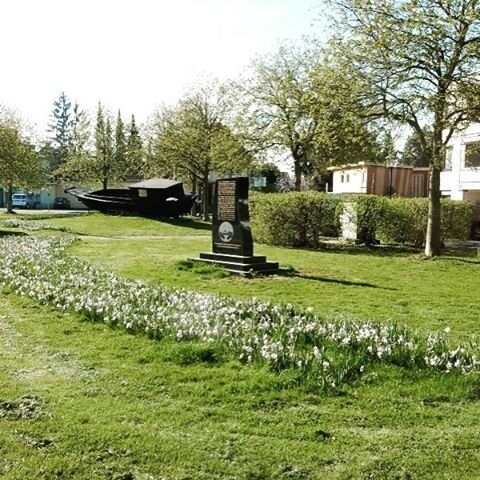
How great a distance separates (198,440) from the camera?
386 centimetres

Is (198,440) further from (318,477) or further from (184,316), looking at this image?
(184,316)

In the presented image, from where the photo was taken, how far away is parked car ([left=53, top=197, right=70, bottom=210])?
64.9 metres

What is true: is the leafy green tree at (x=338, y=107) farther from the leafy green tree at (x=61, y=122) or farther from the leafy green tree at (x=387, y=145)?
the leafy green tree at (x=61, y=122)

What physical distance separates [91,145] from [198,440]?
48.9 meters

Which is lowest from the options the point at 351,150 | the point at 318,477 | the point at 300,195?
the point at 318,477

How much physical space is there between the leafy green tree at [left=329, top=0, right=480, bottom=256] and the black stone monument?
19.0ft

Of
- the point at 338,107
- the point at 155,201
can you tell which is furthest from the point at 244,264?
the point at 155,201

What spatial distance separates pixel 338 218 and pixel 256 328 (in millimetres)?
15376

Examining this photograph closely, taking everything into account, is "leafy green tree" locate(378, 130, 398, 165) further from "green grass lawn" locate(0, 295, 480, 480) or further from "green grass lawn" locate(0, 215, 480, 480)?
"green grass lawn" locate(0, 295, 480, 480)

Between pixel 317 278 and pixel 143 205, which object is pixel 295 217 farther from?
pixel 143 205

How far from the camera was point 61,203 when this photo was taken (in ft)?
214

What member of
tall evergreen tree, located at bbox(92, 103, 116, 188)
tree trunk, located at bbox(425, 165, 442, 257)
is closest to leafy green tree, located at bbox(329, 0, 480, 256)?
tree trunk, located at bbox(425, 165, 442, 257)

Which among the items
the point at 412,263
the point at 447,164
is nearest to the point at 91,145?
the point at 447,164

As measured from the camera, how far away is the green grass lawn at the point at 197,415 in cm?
352
